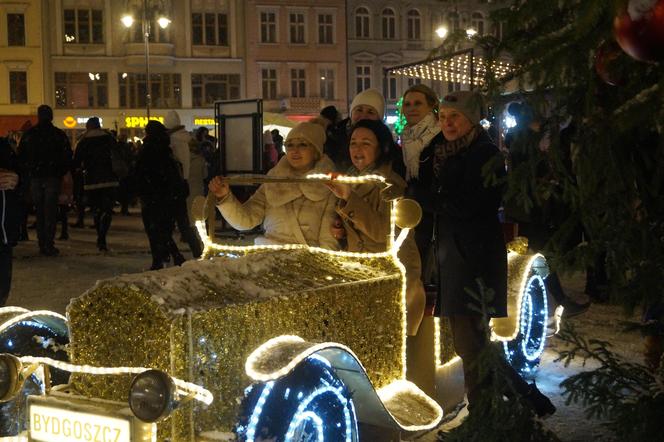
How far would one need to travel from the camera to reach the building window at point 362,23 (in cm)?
5262

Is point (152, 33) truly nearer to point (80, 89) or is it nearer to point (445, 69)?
point (80, 89)

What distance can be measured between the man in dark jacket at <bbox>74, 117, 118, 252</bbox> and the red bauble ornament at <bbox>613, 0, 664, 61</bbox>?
13.1m

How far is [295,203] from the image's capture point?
17.8 feet

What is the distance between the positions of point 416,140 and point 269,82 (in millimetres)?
46375

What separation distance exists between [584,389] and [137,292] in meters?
1.87

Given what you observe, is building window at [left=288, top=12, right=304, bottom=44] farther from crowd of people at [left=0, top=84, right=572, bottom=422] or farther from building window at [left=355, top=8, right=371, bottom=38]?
crowd of people at [left=0, top=84, right=572, bottom=422]

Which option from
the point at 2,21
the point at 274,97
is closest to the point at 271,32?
the point at 274,97

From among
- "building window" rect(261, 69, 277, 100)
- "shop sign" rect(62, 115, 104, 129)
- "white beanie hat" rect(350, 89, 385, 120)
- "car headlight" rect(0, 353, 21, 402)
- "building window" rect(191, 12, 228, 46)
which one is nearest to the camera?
"car headlight" rect(0, 353, 21, 402)

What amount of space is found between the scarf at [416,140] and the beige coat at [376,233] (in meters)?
1.11

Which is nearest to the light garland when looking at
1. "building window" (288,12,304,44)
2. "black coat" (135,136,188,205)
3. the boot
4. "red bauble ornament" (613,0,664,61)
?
the boot

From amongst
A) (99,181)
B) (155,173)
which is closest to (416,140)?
(155,173)

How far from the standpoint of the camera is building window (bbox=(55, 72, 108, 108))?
49875mm

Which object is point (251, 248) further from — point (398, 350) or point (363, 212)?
point (398, 350)

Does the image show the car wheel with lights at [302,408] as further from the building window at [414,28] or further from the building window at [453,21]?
the building window at [414,28]
